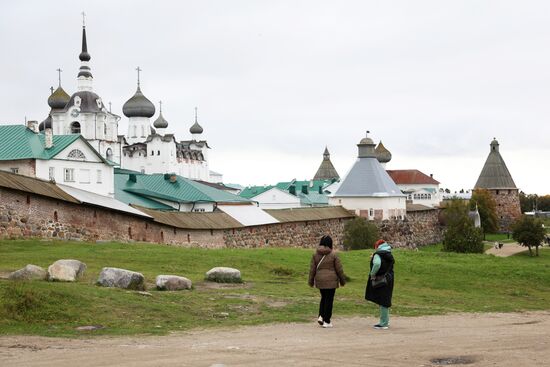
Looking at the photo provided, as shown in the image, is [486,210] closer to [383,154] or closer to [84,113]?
[383,154]

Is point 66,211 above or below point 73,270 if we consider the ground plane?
above

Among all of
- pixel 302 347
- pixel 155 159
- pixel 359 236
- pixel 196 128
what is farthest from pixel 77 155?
pixel 196 128

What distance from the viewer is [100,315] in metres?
10.5

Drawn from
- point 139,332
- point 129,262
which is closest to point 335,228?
point 129,262

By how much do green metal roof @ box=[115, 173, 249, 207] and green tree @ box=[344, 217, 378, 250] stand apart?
6533mm

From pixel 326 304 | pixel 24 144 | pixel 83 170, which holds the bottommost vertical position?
pixel 326 304

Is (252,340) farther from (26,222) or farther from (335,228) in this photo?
(335,228)

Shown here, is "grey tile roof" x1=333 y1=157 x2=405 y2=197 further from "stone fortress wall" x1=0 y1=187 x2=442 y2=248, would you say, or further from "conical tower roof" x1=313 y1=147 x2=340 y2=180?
"conical tower roof" x1=313 y1=147 x2=340 y2=180

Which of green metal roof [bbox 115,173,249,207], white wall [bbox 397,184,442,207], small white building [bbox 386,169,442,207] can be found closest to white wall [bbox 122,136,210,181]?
small white building [bbox 386,169,442,207]

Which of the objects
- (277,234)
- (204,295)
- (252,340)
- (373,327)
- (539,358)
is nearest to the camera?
(539,358)

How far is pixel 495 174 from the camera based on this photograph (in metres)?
77.0

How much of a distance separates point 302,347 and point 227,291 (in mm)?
5146

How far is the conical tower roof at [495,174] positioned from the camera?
76.5 metres

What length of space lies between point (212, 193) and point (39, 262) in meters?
28.2
